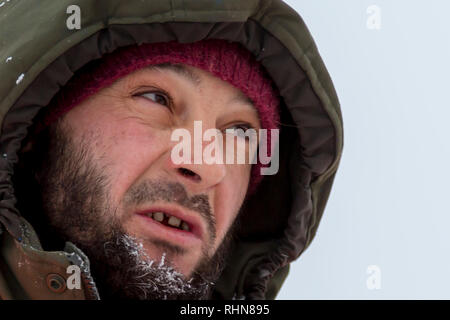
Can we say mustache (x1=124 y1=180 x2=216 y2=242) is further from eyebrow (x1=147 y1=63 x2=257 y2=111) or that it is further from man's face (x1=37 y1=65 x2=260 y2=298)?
eyebrow (x1=147 y1=63 x2=257 y2=111)

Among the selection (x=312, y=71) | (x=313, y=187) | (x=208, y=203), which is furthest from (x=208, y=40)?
(x=313, y=187)

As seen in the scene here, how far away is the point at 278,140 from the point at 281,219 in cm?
34

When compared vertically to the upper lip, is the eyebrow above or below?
above

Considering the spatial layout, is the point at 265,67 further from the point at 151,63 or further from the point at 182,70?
the point at 151,63

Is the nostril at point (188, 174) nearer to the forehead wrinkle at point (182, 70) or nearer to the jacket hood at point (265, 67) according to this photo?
the forehead wrinkle at point (182, 70)

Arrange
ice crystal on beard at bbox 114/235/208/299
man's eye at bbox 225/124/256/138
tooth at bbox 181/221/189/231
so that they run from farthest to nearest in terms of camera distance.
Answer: man's eye at bbox 225/124/256/138
tooth at bbox 181/221/189/231
ice crystal on beard at bbox 114/235/208/299

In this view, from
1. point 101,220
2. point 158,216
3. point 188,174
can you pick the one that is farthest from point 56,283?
point 188,174

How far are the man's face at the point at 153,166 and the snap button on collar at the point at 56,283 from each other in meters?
0.17

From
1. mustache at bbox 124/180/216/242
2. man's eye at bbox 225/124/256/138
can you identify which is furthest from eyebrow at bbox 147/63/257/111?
mustache at bbox 124/180/216/242

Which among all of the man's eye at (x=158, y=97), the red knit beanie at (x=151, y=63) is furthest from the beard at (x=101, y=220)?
the man's eye at (x=158, y=97)

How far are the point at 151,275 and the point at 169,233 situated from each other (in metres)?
0.14

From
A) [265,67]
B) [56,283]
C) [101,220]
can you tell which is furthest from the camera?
[265,67]

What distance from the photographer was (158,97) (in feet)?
7.00

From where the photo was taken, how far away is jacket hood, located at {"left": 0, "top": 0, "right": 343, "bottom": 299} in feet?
6.12
